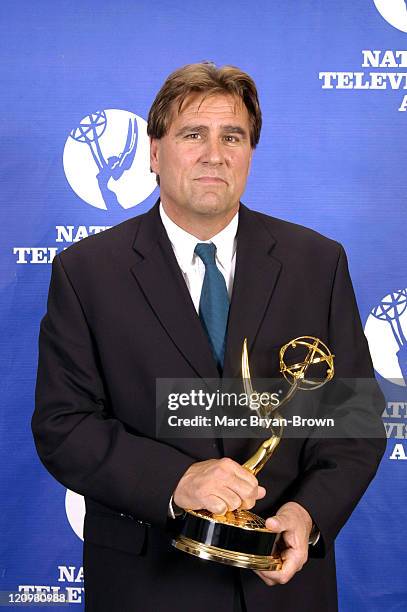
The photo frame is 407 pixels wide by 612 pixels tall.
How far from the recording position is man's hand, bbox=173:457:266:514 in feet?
5.00

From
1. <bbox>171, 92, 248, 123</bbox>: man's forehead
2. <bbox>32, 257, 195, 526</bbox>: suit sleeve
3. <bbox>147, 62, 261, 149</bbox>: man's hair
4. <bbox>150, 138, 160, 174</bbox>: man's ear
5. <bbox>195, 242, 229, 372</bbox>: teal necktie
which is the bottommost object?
<bbox>32, 257, 195, 526</bbox>: suit sleeve

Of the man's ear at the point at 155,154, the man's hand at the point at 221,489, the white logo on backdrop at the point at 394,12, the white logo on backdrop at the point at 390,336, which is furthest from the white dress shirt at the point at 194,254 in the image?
the white logo on backdrop at the point at 394,12

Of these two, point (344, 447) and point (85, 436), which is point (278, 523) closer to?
point (344, 447)

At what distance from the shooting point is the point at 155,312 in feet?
5.75

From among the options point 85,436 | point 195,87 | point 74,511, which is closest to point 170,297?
point 85,436

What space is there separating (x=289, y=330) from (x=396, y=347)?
99 centimetres

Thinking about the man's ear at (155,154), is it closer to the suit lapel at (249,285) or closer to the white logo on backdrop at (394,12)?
the suit lapel at (249,285)

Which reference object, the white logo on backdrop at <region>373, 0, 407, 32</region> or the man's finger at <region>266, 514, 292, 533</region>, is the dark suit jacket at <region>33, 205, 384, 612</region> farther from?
the white logo on backdrop at <region>373, 0, 407, 32</region>

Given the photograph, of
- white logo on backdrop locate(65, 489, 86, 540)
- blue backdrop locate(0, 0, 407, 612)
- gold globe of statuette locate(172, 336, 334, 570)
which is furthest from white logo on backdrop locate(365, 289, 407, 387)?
gold globe of statuette locate(172, 336, 334, 570)

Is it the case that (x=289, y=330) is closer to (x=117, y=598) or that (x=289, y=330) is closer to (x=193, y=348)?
(x=193, y=348)

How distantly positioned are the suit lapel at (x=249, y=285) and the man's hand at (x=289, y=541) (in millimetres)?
287

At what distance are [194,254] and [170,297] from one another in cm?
14

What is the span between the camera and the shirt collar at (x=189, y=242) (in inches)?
73.0

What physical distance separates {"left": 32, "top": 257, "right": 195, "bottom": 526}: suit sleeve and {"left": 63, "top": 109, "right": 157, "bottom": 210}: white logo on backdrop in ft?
2.97
